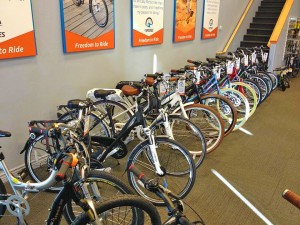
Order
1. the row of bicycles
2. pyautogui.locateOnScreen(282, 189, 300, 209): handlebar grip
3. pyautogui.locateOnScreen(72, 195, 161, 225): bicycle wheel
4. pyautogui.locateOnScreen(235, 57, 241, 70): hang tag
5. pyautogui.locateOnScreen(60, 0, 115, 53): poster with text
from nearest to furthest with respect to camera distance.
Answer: pyautogui.locateOnScreen(282, 189, 300, 209): handlebar grip → pyautogui.locateOnScreen(72, 195, 161, 225): bicycle wheel → the row of bicycles → pyautogui.locateOnScreen(60, 0, 115, 53): poster with text → pyautogui.locateOnScreen(235, 57, 241, 70): hang tag

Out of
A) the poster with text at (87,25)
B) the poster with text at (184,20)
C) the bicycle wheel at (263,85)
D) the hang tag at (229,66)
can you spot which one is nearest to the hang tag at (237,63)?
the hang tag at (229,66)

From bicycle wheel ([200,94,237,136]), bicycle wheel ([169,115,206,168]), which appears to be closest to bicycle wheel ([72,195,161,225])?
bicycle wheel ([169,115,206,168])

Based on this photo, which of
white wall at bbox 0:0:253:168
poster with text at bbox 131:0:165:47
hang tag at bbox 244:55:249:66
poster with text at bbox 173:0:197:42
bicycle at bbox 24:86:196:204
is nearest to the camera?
bicycle at bbox 24:86:196:204

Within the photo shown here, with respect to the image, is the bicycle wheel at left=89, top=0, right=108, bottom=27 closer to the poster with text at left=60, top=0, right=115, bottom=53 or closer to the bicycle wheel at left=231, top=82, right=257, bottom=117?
the poster with text at left=60, top=0, right=115, bottom=53

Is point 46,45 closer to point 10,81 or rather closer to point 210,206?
point 10,81

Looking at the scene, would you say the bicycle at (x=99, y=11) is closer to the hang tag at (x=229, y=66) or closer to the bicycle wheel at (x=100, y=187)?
the hang tag at (x=229, y=66)

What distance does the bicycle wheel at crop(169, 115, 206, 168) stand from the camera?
237cm

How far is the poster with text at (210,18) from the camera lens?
4.70m

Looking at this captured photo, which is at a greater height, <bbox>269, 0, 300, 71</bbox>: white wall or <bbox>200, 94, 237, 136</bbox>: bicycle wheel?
<bbox>269, 0, 300, 71</bbox>: white wall

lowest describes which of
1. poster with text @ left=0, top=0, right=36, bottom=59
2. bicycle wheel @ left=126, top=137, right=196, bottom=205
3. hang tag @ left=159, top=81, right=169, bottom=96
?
bicycle wheel @ left=126, top=137, right=196, bottom=205

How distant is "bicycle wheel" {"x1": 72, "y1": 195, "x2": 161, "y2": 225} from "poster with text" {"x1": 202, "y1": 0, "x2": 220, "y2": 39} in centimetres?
417

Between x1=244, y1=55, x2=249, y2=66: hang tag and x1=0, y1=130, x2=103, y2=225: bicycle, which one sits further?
x1=244, y1=55, x2=249, y2=66: hang tag

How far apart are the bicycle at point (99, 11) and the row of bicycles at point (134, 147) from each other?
0.79m

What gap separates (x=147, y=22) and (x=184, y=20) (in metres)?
1.00
